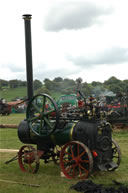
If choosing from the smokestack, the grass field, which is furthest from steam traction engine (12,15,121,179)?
the smokestack

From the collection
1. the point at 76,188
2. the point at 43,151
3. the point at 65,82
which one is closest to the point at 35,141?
the point at 43,151

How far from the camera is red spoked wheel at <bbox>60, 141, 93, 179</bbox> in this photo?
548 centimetres

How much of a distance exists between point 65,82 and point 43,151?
133 ft

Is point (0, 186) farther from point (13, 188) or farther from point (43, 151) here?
point (43, 151)

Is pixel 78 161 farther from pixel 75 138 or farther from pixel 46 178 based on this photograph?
pixel 46 178

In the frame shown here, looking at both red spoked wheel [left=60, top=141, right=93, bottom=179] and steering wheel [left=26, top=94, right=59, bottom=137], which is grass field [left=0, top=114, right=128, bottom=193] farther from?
steering wheel [left=26, top=94, right=59, bottom=137]

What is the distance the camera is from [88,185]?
4.97 metres

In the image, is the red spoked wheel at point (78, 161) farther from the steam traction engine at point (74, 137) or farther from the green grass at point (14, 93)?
the green grass at point (14, 93)

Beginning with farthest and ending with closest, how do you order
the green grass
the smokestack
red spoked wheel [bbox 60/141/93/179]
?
1. the green grass
2. the smokestack
3. red spoked wheel [bbox 60/141/93/179]

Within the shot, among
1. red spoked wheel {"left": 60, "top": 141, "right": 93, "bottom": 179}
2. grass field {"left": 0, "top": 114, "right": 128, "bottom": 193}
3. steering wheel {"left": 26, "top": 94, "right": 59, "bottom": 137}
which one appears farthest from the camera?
steering wheel {"left": 26, "top": 94, "right": 59, "bottom": 137}

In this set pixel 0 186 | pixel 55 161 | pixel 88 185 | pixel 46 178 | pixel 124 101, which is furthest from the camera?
pixel 124 101

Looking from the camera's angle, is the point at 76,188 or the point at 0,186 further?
the point at 0,186

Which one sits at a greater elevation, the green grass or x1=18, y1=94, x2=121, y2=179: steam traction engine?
the green grass

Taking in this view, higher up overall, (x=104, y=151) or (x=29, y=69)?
(x=29, y=69)
